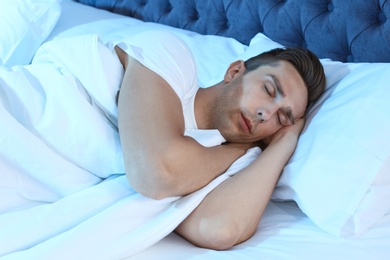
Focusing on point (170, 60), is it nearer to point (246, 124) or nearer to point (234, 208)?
point (246, 124)

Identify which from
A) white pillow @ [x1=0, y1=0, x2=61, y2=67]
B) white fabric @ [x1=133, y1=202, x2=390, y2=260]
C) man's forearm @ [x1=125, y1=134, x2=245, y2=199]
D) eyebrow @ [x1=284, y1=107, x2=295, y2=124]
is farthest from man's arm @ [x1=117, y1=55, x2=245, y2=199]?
white pillow @ [x1=0, y1=0, x2=61, y2=67]

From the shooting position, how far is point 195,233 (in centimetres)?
96

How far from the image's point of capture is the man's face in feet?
3.71

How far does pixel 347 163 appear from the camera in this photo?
0.97 meters

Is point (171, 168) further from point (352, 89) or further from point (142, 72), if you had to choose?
point (352, 89)

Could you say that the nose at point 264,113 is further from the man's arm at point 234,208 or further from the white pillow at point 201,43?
the white pillow at point 201,43

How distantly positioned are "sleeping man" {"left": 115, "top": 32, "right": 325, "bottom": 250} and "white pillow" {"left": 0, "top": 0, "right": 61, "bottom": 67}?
2.06 ft

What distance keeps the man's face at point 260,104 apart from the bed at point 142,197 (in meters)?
0.06

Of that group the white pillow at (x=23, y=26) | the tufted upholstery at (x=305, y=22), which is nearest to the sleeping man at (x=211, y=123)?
the tufted upholstery at (x=305, y=22)

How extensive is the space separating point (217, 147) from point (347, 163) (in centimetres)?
28

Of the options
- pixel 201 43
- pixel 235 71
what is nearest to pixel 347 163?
pixel 235 71

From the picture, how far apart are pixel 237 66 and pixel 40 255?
692 millimetres

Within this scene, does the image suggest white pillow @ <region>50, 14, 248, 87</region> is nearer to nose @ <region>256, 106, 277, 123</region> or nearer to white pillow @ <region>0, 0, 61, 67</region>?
white pillow @ <region>0, 0, 61, 67</region>

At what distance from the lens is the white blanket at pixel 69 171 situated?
88 centimetres
